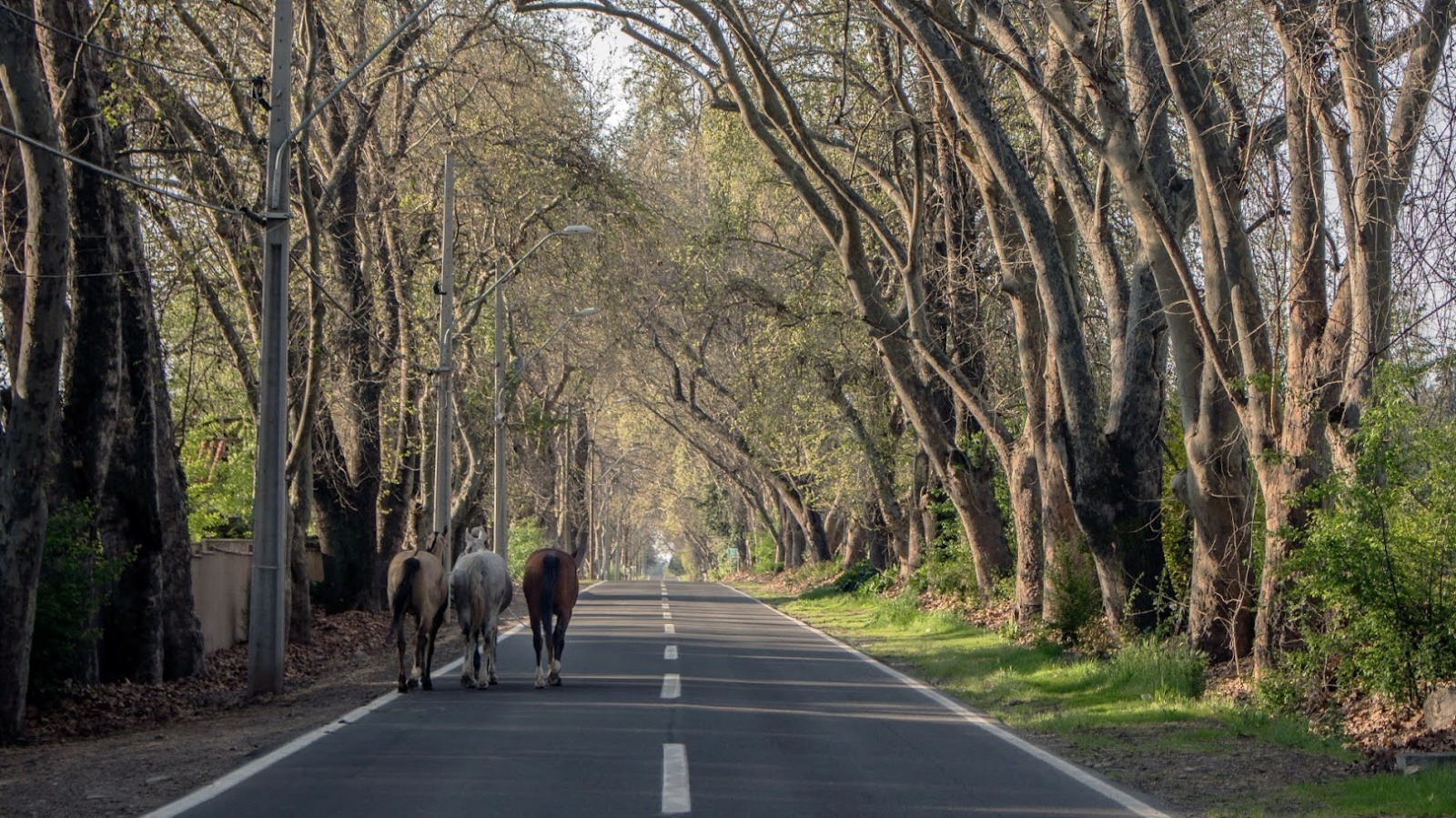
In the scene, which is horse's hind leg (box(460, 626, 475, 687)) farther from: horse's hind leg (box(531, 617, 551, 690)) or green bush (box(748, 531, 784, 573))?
green bush (box(748, 531, 784, 573))

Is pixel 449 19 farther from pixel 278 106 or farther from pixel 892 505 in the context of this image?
pixel 892 505

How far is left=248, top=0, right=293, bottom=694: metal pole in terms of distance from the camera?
15711 millimetres

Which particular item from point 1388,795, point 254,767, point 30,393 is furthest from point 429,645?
point 1388,795

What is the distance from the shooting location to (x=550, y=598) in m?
16.1

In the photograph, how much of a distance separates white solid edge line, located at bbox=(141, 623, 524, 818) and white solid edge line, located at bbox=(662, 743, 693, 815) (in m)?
2.82

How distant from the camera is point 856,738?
480 inches

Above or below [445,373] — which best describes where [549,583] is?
below

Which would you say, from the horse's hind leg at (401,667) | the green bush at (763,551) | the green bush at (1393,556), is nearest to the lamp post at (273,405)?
the horse's hind leg at (401,667)

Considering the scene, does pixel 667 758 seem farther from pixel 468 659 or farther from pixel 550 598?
pixel 468 659

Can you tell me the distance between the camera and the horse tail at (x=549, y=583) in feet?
53.0

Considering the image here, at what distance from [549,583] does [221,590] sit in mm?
9607

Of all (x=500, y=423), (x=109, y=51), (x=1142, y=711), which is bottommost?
(x=1142, y=711)

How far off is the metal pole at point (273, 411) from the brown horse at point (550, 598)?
8.77 ft

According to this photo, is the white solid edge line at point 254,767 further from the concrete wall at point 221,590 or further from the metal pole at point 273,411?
the concrete wall at point 221,590
